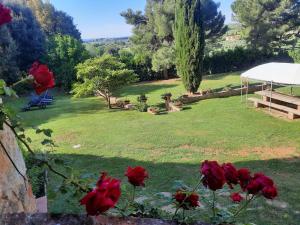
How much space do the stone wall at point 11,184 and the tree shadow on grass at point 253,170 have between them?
2.60 meters

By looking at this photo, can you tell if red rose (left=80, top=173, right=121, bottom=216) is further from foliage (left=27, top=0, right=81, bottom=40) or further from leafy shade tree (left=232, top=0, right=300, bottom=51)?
foliage (left=27, top=0, right=81, bottom=40)

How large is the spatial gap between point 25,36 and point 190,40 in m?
13.0

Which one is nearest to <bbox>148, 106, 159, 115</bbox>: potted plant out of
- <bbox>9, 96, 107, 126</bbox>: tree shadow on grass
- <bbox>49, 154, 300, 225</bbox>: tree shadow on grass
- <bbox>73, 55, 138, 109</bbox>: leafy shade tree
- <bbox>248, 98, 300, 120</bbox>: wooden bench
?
<bbox>73, 55, 138, 109</bbox>: leafy shade tree

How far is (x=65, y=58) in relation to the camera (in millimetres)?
22750

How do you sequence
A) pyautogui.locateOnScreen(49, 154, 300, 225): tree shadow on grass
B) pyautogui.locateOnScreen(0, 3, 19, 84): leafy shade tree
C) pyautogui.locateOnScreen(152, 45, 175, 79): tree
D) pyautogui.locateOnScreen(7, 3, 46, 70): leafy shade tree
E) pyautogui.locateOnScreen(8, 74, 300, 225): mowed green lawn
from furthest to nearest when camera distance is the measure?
pyautogui.locateOnScreen(7, 3, 46, 70): leafy shade tree, pyautogui.locateOnScreen(152, 45, 175, 79): tree, pyautogui.locateOnScreen(0, 3, 19, 84): leafy shade tree, pyautogui.locateOnScreen(8, 74, 300, 225): mowed green lawn, pyautogui.locateOnScreen(49, 154, 300, 225): tree shadow on grass

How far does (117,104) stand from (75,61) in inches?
340

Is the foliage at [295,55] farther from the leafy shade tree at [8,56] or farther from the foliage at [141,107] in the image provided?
the leafy shade tree at [8,56]

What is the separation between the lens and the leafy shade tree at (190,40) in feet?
50.4

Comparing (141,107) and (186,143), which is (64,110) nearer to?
(141,107)

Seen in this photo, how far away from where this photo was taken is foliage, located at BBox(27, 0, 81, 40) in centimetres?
3244

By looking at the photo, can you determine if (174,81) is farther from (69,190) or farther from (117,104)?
(69,190)

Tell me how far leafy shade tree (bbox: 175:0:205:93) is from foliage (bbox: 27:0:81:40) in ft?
63.7

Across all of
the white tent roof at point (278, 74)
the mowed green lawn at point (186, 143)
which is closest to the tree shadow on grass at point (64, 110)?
the mowed green lawn at point (186, 143)

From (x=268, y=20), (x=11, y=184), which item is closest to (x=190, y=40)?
(x=268, y=20)
